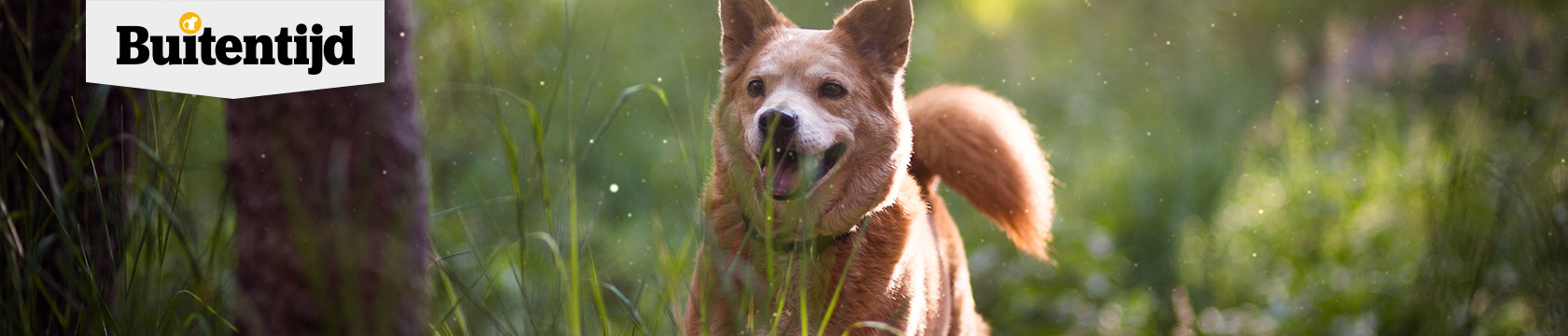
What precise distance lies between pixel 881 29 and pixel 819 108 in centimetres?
29

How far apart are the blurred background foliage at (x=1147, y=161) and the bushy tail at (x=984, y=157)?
67 cm

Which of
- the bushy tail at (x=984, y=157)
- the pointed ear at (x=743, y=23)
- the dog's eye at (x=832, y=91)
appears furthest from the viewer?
the bushy tail at (x=984, y=157)

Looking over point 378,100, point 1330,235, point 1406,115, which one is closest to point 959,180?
point 378,100

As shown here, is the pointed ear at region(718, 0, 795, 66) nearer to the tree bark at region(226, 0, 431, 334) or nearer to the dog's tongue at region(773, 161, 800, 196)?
the dog's tongue at region(773, 161, 800, 196)

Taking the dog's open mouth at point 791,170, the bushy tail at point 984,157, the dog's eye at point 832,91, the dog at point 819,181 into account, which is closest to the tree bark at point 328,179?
the dog at point 819,181

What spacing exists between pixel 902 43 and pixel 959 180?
0.74m

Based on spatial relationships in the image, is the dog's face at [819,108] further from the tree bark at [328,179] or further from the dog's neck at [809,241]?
the tree bark at [328,179]

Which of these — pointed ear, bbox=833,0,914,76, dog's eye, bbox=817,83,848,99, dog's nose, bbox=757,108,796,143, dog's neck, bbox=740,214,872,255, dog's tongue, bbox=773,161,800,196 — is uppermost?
pointed ear, bbox=833,0,914,76

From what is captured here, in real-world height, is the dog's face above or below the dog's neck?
above

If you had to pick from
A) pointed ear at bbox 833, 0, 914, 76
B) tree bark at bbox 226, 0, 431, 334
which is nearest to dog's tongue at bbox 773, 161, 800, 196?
pointed ear at bbox 833, 0, 914, 76

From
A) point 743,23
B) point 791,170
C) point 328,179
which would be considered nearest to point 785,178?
point 791,170

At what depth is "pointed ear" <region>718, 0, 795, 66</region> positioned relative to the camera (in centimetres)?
204

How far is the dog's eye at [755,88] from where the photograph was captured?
195 cm

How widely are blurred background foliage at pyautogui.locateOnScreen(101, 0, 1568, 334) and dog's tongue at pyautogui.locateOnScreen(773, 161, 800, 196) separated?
0.60 ft
